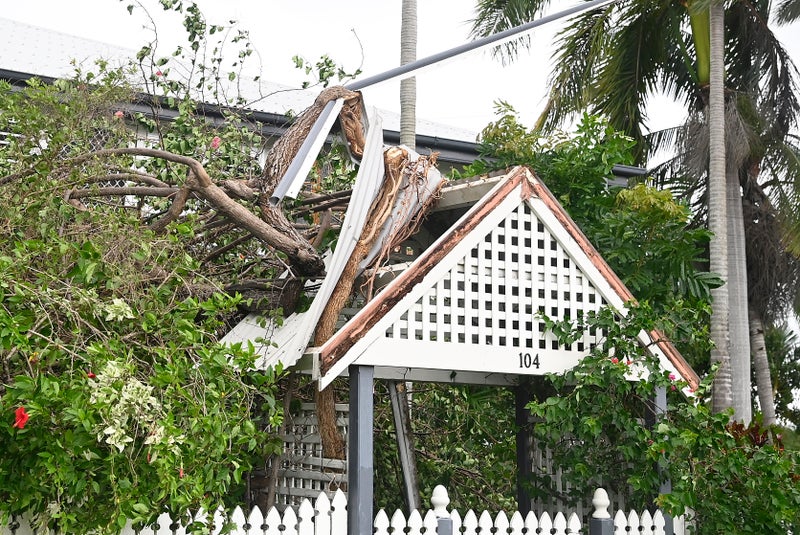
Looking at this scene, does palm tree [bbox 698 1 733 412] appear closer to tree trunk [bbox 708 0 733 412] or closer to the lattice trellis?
tree trunk [bbox 708 0 733 412]

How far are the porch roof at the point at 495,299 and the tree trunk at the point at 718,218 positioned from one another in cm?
879

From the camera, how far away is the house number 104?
7.02m

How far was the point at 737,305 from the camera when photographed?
18828 mm

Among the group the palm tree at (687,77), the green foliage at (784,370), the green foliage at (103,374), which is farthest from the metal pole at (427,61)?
the green foliage at (784,370)

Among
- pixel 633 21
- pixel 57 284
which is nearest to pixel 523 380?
pixel 57 284

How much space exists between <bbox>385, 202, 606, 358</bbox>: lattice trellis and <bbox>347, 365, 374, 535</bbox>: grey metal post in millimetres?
373

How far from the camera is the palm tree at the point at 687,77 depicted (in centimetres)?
1844

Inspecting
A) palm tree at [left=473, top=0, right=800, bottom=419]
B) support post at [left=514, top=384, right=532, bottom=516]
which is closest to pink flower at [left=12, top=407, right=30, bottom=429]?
support post at [left=514, top=384, right=532, bottom=516]

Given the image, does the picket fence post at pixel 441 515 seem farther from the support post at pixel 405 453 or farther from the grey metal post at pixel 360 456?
the support post at pixel 405 453

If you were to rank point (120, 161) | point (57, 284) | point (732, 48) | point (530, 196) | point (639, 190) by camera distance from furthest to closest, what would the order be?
point (732, 48)
point (639, 190)
point (120, 161)
point (530, 196)
point (57, 284)

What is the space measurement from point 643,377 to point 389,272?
6.53 feet

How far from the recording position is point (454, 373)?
28.3ft

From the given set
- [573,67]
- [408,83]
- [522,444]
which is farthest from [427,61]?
[573,67]

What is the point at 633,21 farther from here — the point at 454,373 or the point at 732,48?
the point at 454,373
